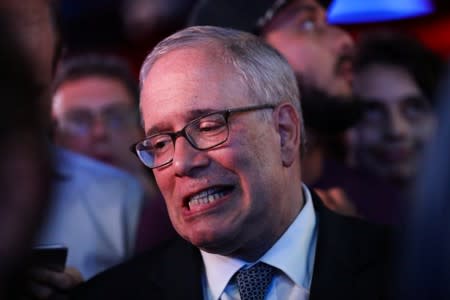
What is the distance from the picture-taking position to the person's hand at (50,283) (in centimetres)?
196

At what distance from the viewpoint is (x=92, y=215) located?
9.49 feet

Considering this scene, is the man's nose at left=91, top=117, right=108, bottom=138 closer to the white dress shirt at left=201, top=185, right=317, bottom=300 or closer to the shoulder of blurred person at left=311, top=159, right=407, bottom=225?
the shoulder of blurred person at left=311, top=159, right=407, bottom=225

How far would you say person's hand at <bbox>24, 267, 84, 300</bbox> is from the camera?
6.44 feet

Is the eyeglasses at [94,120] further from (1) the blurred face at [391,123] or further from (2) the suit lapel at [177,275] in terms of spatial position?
(2) the suit lapel at [177,275]

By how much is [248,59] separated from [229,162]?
302 millimetres

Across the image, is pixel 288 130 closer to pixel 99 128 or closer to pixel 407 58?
pixel 99 128

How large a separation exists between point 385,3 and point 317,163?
1154 millimetres

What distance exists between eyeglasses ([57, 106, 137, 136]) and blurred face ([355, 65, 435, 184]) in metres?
1.20

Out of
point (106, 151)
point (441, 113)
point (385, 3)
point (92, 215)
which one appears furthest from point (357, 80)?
point (441, 113)

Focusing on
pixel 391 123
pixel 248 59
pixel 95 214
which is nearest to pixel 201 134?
pixel 248 59

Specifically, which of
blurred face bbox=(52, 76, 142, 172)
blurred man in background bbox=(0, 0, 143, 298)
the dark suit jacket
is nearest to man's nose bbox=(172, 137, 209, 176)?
the dark suit jacket

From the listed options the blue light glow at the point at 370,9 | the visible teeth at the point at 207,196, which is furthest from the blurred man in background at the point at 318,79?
the visible teeth at the point at 207,196

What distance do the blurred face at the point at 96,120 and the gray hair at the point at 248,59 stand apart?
1.73m

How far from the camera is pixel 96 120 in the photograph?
386 cm
